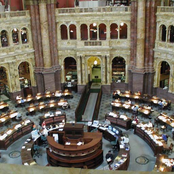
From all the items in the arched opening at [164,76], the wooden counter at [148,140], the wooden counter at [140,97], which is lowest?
the wooden counter at [148,140]

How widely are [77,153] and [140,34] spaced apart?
15907 millimetres

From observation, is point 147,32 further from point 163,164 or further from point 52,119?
point 163,164

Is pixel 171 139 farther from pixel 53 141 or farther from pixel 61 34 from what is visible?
pixel 61 34

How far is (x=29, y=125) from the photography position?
77.3 ft

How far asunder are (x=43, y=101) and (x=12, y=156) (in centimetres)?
1105

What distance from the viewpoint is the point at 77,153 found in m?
18.3

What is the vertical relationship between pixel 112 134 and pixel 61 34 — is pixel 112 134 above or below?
below

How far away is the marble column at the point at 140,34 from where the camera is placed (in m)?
27.5

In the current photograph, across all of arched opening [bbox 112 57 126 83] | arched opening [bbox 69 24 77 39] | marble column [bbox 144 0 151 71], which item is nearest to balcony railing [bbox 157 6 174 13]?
marble column [bbox 144 0 151 71]

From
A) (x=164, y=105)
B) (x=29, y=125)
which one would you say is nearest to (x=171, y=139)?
(x=164, y=105)

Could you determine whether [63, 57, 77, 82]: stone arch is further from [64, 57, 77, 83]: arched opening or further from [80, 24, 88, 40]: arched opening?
[80, 24, 88, 40]: arched opening

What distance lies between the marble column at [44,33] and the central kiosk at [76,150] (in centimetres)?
1335

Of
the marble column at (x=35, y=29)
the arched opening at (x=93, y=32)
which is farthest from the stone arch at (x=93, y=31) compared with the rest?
the marble column at (x=35, y=29)

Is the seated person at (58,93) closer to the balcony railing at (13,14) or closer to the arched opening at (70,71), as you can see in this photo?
the arched opening at (70,71)
